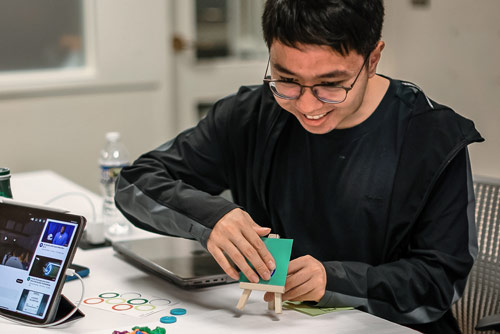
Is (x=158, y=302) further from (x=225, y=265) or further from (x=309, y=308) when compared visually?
(x=309, y=308)

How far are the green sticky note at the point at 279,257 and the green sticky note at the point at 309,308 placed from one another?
10 cm

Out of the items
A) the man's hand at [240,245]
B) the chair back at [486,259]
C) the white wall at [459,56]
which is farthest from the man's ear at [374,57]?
the white wall at [459,56]

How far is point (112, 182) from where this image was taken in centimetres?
209

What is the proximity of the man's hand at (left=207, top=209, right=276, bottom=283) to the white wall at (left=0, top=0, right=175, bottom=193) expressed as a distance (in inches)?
81.3

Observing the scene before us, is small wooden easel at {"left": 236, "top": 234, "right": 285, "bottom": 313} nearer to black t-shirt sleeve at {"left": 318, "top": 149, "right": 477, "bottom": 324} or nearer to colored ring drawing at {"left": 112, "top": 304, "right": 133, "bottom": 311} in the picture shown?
black t-shirt sleeve at {"left": 318, "top": 149, "right": 477, "bottom": 324}

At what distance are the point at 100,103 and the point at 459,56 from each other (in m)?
1.64

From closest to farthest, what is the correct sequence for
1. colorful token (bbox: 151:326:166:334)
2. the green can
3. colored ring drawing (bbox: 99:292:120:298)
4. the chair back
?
colorful token (bbox: 151:326:166:334), colored ring drawing (bbox: 99:292:120:298), the green can, the chair back

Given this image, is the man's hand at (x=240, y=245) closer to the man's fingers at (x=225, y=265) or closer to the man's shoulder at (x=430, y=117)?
the man's fingers at (x=225, y=265)

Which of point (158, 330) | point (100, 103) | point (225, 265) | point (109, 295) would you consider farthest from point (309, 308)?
point (100, 103)

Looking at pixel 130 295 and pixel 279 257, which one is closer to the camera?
pixel 279 257

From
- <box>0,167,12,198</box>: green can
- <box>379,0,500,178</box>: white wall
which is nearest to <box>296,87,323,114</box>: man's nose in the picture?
<box>0,167,12,198</box>: green can

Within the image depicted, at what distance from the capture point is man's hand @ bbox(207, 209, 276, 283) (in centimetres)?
135

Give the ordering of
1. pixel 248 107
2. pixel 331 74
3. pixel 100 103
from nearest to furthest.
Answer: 1. pixel 331 74
2. pixel 248 107
3. pixel 100 103

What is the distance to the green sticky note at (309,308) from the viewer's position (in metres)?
1.40
